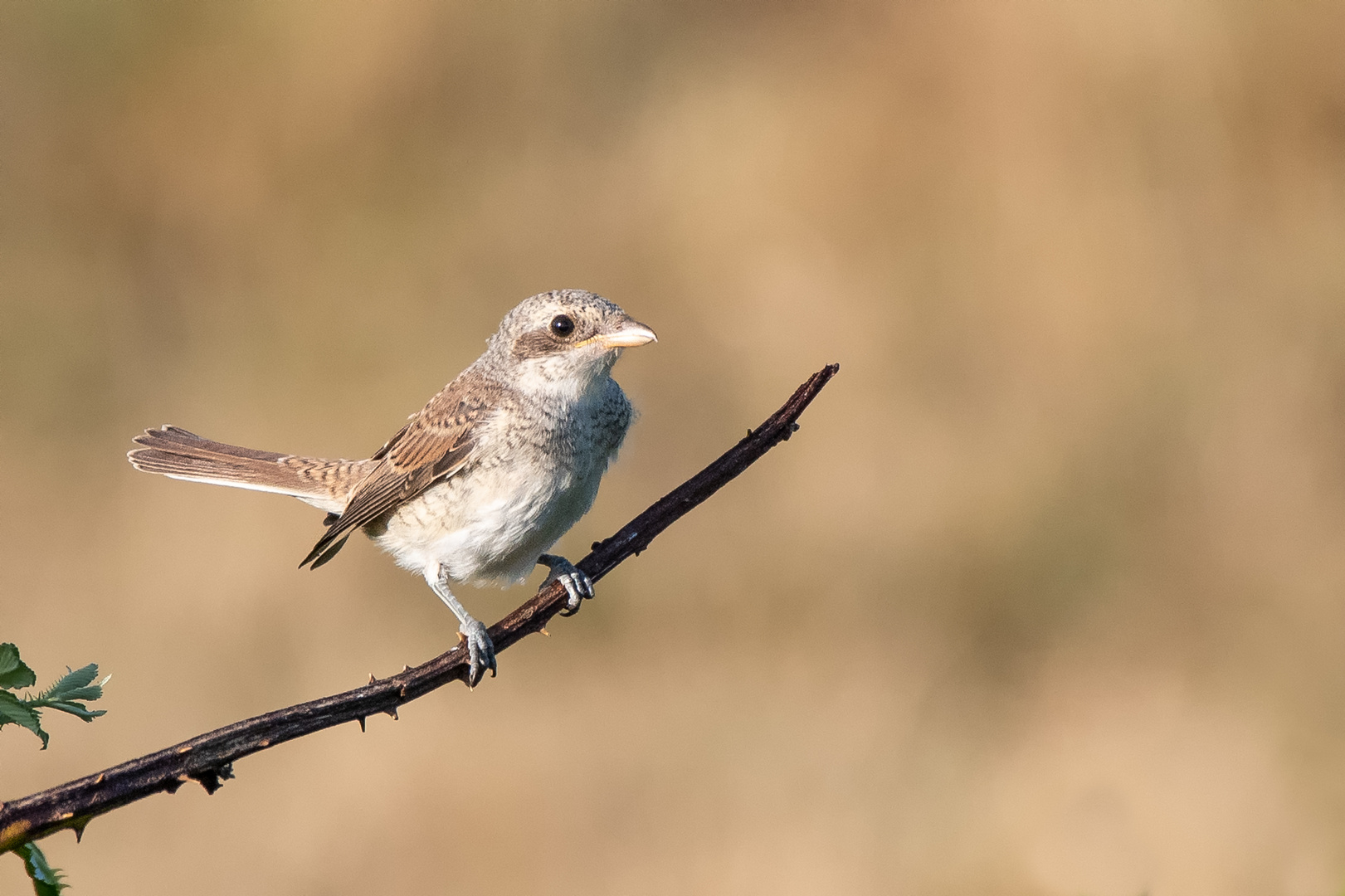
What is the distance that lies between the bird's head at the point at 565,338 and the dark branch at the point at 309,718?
0.85 metres

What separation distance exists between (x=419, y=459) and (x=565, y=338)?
81 centimetres

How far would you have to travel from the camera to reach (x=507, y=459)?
3.65 m

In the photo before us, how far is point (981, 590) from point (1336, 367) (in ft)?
7.79

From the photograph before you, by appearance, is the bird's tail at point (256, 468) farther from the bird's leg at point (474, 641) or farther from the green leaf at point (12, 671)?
the green leaf at point (12, 671)

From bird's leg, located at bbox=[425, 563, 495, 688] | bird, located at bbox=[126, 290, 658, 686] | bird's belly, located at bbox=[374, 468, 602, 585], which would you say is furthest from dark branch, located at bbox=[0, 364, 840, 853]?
bird's belly, located at bbox=[374, 468, 602, 585]

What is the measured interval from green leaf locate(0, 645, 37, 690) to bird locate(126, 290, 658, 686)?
5.69 feet

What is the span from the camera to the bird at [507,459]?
346 cm

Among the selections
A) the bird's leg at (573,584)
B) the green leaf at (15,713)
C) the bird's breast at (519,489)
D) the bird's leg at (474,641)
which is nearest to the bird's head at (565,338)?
the bird's breast at (519,489)

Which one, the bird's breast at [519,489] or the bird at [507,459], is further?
the bird's breast at [519,489]

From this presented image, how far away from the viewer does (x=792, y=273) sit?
7.31 meters

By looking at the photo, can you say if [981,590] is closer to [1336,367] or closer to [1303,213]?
[1336,367]

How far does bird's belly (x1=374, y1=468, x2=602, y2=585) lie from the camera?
3562 millimetres

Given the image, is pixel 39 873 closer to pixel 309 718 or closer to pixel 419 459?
pixel 309 718

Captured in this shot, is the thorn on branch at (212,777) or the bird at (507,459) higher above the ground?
the bird at (507,459)
